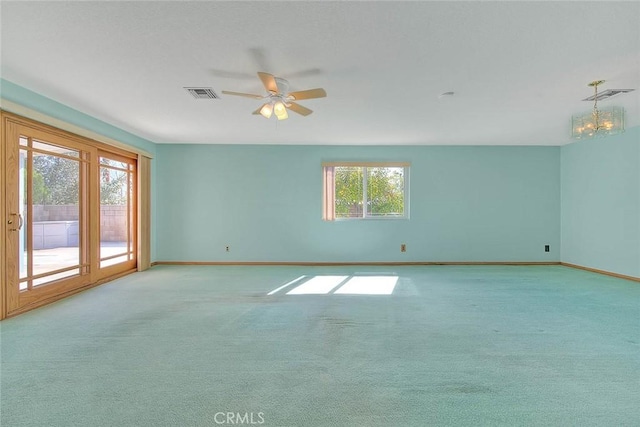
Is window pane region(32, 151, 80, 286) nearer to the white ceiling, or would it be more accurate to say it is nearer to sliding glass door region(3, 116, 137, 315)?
sliding glass door region(3, 116, 137, 315)

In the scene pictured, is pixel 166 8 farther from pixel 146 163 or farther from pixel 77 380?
pixel 146 163

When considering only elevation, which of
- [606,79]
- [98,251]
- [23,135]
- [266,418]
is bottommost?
[266,418]

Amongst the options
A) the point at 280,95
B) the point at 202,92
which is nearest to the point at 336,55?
the point at 280,95

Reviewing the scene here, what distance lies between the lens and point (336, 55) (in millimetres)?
2498

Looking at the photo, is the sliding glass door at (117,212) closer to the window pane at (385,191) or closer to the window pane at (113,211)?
the window pane at (113,211)

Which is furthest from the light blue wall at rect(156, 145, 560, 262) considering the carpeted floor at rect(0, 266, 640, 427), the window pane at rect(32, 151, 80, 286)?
the carpeted floor at rect(0, 266, 640, 427)

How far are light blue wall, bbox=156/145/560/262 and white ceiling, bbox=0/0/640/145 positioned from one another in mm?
1878

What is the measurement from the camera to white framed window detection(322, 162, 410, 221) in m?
6.21

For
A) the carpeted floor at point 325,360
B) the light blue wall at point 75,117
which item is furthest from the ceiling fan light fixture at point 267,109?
the light blue wall at point 75,117

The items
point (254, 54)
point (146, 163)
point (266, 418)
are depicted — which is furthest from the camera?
point (146, 163)

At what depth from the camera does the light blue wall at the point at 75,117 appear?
3107mm

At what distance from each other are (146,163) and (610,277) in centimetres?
825

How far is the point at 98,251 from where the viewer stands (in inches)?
179

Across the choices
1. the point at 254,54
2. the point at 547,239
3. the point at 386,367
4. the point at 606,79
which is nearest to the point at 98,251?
the point at 254,54
